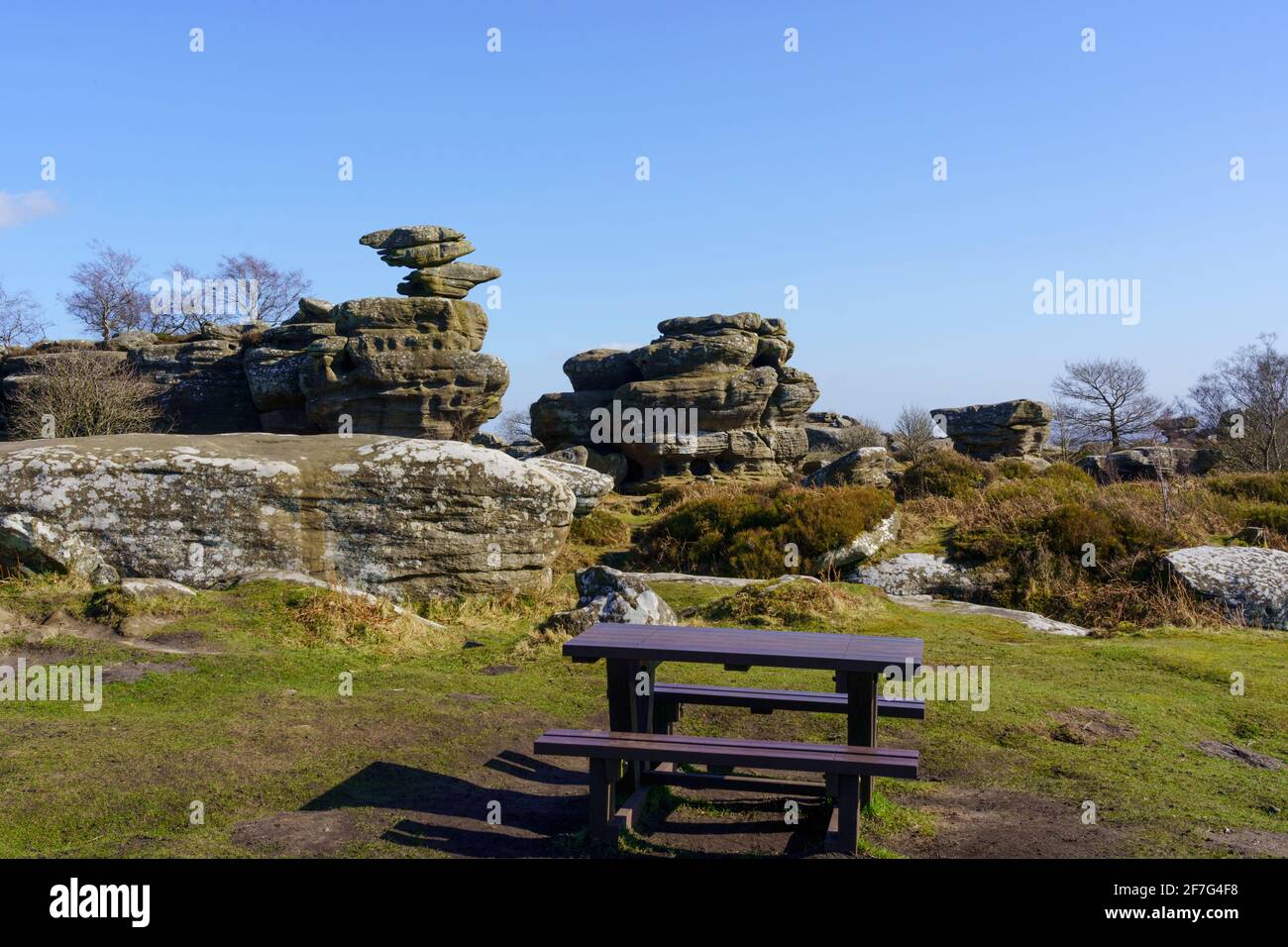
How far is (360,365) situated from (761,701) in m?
28.2

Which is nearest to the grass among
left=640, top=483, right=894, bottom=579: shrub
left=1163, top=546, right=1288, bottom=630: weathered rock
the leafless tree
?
left=1163, top=546, right=1288, bottom=630: weathered rock

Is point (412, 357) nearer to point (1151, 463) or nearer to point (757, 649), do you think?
point (1151, 463)

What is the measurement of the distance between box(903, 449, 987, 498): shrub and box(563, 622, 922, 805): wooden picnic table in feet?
50.9

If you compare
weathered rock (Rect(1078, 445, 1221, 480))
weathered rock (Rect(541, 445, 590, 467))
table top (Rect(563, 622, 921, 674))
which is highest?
weathered rock (Rect(541, 445, 590, 467))

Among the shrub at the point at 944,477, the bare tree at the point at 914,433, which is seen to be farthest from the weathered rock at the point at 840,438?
the shrub at the point at 944,477

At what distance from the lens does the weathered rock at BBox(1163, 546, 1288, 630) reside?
1204 cm

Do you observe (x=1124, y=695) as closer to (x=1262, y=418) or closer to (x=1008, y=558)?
(x=1008, y=558)

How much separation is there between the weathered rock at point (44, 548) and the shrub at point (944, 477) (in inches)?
629

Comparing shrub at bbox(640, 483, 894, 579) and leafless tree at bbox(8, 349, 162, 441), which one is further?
leafless tree at bbox(8, 349, 162, 441)

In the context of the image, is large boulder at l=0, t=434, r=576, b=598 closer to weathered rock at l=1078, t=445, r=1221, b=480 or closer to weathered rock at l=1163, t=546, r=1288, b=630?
weathered rock at l=1163, t=546, r=1288, b=630

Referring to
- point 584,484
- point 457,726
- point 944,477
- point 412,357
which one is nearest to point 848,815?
point 457,726
